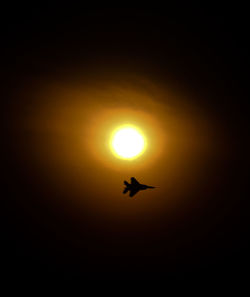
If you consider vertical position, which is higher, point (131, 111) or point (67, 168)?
point (131, 111)

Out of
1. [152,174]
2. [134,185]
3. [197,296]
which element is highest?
[152,174]

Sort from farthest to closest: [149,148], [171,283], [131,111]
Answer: [171,283]
[149,148]
[131,111]

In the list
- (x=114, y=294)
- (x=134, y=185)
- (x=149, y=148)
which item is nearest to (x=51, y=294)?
(x=114, y=294)

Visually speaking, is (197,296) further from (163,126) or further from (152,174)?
(163,126)

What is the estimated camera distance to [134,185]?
13.4 meters

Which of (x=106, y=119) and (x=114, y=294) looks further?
(x=114, y=294)

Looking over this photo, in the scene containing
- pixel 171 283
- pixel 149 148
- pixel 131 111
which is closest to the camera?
pixel 131 111

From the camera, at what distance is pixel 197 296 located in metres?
19.2

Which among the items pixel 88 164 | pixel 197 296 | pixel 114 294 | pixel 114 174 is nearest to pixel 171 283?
pixel 197 296

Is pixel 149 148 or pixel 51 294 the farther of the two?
pixel 51 294

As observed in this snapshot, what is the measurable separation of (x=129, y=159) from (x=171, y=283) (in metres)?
12.0

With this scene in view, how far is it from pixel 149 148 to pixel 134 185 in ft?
8.22

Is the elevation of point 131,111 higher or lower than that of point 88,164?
higher

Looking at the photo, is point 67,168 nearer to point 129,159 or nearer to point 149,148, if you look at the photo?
point 129,159
